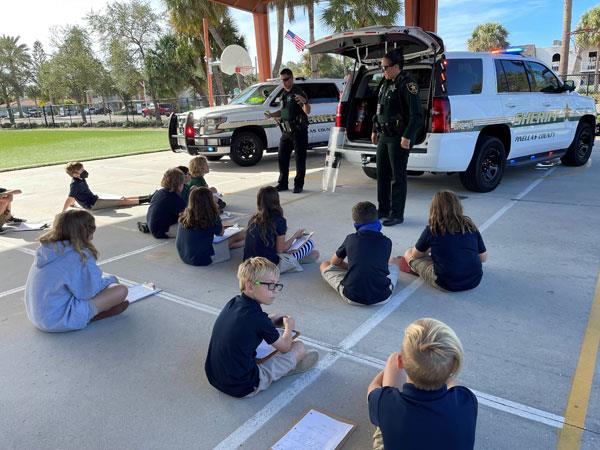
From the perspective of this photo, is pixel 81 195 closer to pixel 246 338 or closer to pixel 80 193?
pixel 80 193

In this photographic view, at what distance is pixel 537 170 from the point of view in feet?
30.9

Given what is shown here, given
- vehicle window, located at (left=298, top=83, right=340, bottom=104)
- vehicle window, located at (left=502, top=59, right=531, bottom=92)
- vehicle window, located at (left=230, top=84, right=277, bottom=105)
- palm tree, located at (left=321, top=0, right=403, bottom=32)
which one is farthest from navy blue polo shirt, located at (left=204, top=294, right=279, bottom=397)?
palm tree, located at (left=321, top=0, right=403, bottom=32)

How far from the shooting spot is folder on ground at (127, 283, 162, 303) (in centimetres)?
418

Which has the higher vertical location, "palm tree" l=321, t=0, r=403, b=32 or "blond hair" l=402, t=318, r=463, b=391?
"palm tree" l=321, t=0, r=403, b=32

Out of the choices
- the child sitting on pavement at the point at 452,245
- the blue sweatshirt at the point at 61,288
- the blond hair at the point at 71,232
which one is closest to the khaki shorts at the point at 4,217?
the blue sweatshirt at the point at 61,288

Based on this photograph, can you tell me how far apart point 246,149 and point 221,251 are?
676cm

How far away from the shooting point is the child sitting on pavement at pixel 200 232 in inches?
186

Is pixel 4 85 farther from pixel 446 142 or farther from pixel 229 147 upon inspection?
pixel 446 142

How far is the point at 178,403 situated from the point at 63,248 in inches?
57.0

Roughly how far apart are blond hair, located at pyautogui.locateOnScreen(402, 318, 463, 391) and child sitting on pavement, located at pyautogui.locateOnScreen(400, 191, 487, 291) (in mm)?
2117

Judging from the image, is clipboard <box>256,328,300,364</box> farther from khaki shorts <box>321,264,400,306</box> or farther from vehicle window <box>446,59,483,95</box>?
vehicle window <box>446,59,483,95</box>

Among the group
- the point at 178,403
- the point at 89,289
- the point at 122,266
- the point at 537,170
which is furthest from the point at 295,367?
the point at 537,170

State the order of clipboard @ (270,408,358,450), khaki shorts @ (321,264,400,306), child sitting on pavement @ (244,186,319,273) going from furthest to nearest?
child sitting on pavement @ (244,186,319,273)
khaki shorts @ (321,264,400,306)
clipboard @ (270,408,358,450)

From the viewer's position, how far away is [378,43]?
253 inches
